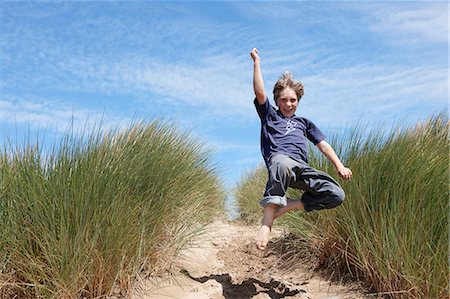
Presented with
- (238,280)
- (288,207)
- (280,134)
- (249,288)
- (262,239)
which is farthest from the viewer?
(238,280)

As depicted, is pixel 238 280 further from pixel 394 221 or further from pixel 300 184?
pixel 394 221

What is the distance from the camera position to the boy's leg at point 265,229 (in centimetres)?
388

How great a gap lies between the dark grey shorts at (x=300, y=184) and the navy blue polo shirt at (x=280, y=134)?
0.11 m

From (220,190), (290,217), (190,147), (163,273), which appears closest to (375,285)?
(290,217)

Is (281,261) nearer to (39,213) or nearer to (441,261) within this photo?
(441,261)

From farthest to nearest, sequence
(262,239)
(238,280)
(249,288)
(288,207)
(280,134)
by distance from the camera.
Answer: (238,280) → (249,288) → (280,134) → (288,207) → (262,239)

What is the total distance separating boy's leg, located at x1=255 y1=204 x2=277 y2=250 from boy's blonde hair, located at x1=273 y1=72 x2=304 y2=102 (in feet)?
3.35

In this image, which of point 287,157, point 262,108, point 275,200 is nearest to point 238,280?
point 275,200

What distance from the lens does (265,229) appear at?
395 centimetres

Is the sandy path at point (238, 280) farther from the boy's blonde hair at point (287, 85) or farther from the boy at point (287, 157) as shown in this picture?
the boy's blonde hair at point (287, 85)

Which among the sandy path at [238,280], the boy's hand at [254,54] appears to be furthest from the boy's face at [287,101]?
the sandy path at [238,280]

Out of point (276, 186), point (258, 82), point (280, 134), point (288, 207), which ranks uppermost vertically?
point (258, 82)

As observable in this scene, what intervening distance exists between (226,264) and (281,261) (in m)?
0.57

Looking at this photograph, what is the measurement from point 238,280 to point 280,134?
1392 mm
